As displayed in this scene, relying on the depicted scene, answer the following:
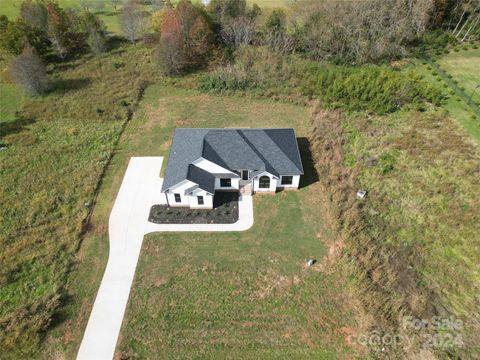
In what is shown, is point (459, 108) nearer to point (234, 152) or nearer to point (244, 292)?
point (234, 152)

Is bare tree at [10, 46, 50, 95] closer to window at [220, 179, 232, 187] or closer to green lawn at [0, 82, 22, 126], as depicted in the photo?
green lawn at [0, 82, 22, 126]

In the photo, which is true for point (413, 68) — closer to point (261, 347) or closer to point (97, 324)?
point (261, 347)

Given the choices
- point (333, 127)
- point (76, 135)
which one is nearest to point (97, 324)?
point (76, 135)

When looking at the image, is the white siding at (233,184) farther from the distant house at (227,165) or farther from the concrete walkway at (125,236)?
the concrete walkway at (125,236)

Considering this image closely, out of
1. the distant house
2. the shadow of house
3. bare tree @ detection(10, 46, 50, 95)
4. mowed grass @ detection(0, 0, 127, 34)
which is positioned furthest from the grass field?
mowed grass @ detection(0, 0, 127, 34)

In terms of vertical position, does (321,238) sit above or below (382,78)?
below

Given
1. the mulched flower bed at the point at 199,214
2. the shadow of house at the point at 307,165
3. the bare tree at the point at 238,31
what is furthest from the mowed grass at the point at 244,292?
the bare tree at the point at 238,31

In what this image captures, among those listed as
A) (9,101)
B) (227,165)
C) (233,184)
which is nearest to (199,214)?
(233,184)

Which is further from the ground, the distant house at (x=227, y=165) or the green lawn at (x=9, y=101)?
the distant house at (x=227, y=165)
